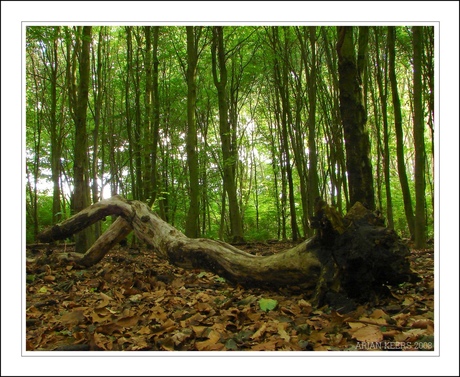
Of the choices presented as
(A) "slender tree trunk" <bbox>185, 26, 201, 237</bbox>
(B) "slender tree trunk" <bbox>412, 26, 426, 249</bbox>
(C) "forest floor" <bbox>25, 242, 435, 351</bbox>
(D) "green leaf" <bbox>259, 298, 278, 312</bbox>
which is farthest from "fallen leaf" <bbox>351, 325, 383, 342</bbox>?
(A) "slender tree trunk" <bbox>185, 26, 201, 237</bbox>

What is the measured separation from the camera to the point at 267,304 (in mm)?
3432

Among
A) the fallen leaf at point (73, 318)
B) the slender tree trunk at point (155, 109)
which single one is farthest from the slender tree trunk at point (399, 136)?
the fallen leaf at point (73, 318)

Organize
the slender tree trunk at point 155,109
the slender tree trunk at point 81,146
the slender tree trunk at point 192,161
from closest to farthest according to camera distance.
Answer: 1. the slender tree trunk at point 81,146
2. the slender tree trunk at point 192,161
3. the slender tree trunk at point 155,109

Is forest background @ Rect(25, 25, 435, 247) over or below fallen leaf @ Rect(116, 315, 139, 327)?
over

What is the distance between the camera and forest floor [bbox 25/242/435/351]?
262 centimetres

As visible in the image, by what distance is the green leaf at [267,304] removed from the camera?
3.38 metres

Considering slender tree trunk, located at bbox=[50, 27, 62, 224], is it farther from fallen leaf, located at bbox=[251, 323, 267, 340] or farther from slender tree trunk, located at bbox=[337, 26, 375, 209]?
fallen leaf, located at bbox=[251, 323, 267, 340]

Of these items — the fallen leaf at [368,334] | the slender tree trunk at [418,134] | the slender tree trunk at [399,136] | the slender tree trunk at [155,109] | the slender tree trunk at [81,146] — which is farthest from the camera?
the slender tree trunk at [155,109]

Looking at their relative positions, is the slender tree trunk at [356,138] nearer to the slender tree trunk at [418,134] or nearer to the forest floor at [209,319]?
the forest floor at [209,319]

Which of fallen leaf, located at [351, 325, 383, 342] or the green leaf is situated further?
the green leaf

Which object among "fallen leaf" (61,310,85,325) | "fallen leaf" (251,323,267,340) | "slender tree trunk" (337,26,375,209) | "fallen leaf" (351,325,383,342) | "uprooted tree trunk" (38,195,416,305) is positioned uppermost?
"slender tree trunk" (337,26,375,209)

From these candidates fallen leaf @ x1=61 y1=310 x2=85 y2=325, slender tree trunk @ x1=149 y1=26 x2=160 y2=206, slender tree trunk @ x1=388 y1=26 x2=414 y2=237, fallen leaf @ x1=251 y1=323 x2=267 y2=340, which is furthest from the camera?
slender tree trunk @ x1=149 y1=26 x2=160 y2=206

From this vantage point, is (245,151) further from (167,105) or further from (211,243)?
(211,243)

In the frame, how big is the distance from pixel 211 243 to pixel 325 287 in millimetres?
1651
